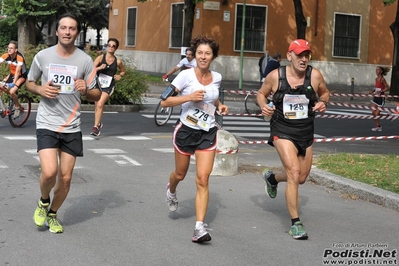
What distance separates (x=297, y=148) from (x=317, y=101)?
1.67 ft

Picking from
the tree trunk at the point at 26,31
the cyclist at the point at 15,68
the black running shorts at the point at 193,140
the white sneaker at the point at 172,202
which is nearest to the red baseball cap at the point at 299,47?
the black running shorts at the point at 193,140

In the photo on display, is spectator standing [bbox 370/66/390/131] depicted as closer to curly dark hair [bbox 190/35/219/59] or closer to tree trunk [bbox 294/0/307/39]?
tree trunk [bbox 294/0/307/39]

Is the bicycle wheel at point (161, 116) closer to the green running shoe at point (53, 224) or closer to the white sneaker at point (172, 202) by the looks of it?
the white sneaker at point (172, 202)

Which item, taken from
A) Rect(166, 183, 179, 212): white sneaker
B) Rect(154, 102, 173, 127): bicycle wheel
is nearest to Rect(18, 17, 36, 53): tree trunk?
Rect(154, 102, 173, 127): bicycle wheel

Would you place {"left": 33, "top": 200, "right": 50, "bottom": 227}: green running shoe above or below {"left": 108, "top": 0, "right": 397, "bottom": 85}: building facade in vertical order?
below

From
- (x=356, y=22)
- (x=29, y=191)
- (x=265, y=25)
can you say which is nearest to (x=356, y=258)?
(x=29, y=191)

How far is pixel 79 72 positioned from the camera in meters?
7.14

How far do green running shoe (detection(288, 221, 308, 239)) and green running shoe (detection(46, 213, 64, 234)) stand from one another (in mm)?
2123

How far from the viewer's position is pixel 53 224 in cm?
726

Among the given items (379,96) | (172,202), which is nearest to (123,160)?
(172,202)

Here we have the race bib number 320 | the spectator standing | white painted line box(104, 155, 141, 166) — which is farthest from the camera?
the spectator standing

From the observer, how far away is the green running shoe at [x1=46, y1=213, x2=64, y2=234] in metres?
7.21

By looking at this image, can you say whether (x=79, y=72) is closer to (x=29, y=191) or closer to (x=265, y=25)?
(x=29, y=191)

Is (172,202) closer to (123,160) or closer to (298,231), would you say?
(298,231)
